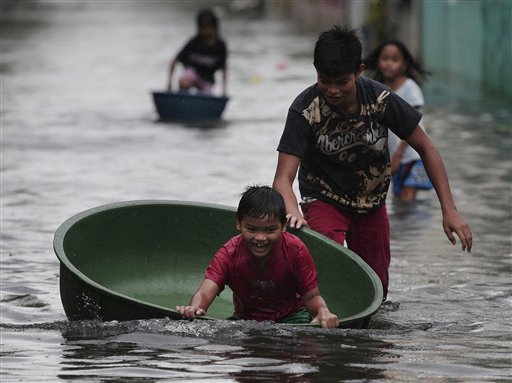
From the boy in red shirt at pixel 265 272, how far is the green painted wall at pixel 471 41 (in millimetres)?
14309

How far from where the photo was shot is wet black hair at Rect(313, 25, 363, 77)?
6.38 meters

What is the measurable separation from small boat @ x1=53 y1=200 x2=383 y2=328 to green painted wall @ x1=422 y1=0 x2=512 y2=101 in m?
13.2

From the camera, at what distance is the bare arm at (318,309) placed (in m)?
6.04

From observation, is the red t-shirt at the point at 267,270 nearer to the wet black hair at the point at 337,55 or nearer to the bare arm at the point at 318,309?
the bare arm at the point at 318,309

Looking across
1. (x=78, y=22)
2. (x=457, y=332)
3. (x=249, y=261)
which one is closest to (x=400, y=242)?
(x=457, y=332)

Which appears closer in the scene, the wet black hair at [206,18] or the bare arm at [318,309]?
the bare arm at [318,309]

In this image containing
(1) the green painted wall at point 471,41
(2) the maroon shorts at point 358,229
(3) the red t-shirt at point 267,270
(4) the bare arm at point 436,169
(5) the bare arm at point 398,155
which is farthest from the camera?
(1) the green painted wall at point 471,41

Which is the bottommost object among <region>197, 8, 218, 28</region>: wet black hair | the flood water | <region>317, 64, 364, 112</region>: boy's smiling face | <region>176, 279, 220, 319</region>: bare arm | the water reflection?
the flood water

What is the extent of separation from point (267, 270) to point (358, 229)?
108 centimetres

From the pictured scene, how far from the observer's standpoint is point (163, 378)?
5.45m

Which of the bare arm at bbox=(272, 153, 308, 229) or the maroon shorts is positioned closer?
the bare arm at bbox=(272, 153, 308, 229)

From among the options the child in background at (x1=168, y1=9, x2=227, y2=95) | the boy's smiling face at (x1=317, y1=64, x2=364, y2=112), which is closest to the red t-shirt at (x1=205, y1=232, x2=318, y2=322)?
the boy's smiling face at (x1=317, y1=64, x2=364, y2=112)

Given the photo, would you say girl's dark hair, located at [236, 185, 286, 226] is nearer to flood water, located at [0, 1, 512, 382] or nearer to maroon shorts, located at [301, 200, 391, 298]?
flood water, located at [0, 1, 512, 382]

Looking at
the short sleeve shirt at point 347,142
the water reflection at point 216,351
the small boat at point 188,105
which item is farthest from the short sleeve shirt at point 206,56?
the water reflection at point 216,351
